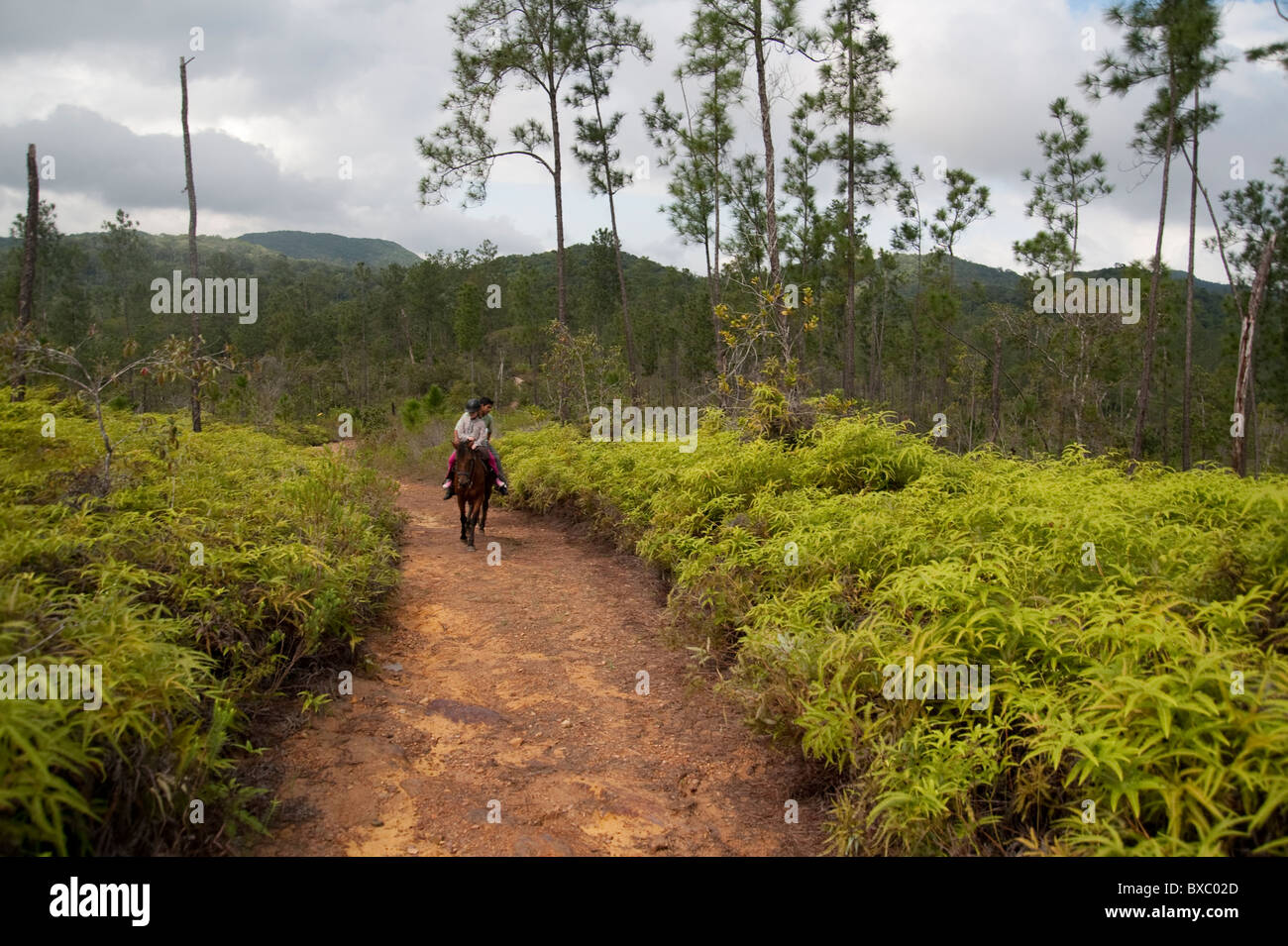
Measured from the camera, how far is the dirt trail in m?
3.42

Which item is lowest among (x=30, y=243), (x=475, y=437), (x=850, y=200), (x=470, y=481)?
(x=470, y=481)

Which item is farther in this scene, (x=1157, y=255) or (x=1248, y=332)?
(x=1157, y=255)

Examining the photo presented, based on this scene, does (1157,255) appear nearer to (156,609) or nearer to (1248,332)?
(1248,332)

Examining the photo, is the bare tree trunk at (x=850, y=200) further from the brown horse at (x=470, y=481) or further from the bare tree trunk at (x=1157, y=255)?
the brown horse at (x=470, y=481)

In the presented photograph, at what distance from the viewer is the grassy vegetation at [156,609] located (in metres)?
2.51

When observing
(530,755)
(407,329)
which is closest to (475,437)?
(530,755)

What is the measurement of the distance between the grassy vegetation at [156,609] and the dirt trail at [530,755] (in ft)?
1.41

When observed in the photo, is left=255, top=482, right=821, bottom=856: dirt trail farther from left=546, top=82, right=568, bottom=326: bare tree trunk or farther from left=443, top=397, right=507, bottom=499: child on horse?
left=546, top=82, right=568, bottom=326: bare tree trunk

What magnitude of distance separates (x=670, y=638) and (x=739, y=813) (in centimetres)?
231

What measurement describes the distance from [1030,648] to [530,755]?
8.79 feet

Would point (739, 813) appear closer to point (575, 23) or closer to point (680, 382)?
point (575, 23)

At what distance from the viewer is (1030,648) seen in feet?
10.8

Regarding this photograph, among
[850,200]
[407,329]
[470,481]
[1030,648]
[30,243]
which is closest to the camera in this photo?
[1030,648]

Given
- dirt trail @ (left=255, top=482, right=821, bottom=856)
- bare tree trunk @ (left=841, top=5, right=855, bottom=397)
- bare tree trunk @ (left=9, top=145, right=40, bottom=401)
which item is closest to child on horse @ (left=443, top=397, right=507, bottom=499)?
dirt trail @ (left=255, top=482, right=821, bottom=856)
